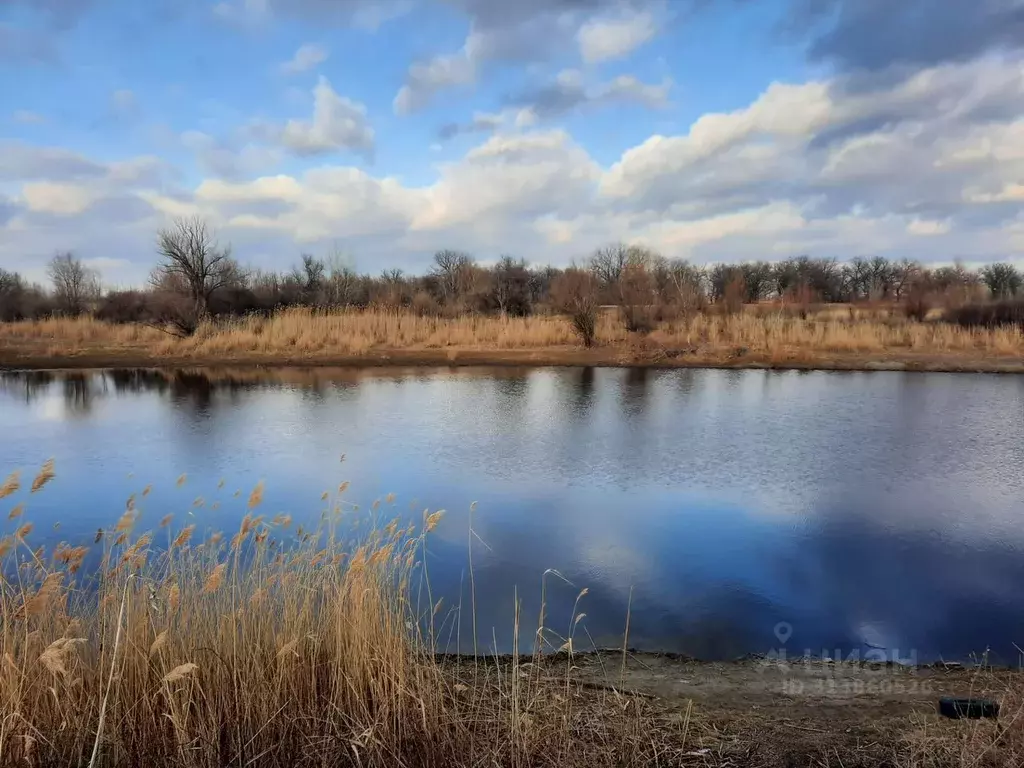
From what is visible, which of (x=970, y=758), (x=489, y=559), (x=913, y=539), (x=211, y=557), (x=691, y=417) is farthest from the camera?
(x=691, y=417)

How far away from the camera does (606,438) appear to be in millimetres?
10789

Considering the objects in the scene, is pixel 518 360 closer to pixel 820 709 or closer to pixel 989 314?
pixel 989 314

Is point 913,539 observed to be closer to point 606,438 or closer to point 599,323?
point 606,438

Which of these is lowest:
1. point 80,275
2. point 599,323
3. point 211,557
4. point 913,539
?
point 913,539

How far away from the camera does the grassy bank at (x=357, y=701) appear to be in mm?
2953

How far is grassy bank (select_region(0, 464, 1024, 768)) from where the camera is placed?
9.69ft

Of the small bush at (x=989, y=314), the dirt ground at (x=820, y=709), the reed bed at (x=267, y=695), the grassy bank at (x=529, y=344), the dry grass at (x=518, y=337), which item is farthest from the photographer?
the small bush at (x=989, y=314)

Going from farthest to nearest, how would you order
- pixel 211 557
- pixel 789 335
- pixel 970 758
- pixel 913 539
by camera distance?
pixel 789 335
pixel 913 539
pixel 211 557
pixel 970 758

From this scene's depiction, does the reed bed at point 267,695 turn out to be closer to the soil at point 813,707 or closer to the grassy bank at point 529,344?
the soil at point 813,707

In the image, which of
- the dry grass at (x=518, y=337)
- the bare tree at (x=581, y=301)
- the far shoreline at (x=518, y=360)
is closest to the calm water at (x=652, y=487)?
the far shoreline at (x=518, y=360)

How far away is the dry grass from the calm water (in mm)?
6408

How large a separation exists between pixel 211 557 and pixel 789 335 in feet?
70.4

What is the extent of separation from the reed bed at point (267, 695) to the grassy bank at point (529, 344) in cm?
1799

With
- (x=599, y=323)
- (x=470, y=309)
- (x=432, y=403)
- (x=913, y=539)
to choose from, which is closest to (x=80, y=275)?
(x=470, y=309)
